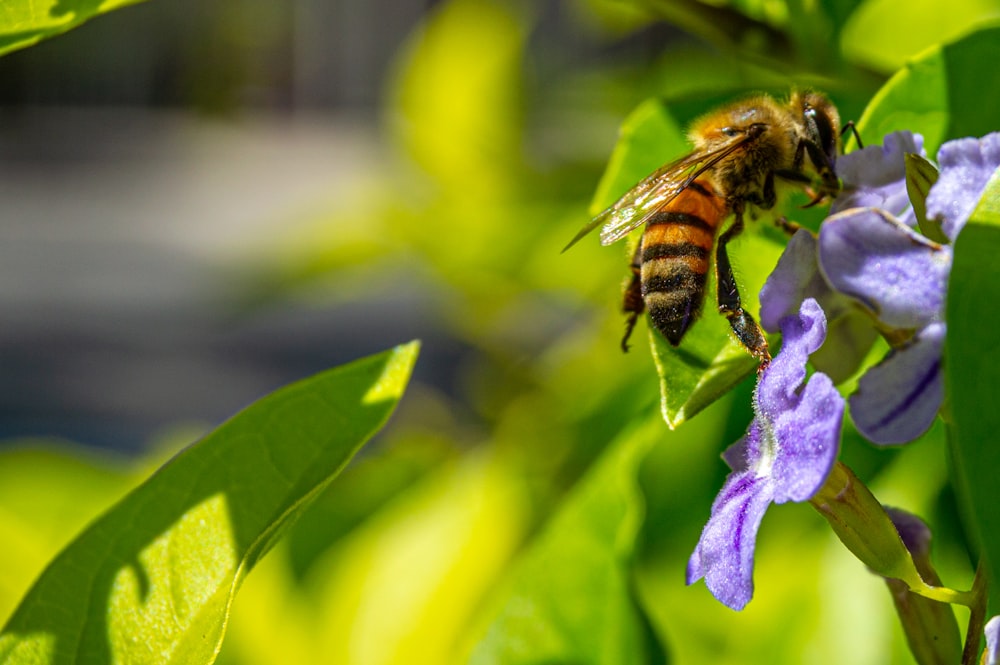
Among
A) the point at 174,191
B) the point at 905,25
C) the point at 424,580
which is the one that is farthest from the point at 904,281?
the point at 174,191

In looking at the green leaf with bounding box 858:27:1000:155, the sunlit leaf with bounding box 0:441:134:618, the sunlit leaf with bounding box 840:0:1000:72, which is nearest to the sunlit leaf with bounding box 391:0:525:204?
the sunlit leaf with bounding box 840:0:1000:72

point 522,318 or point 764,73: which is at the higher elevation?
point 764,73

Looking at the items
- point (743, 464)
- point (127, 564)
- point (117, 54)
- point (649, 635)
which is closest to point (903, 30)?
point (649, 635)

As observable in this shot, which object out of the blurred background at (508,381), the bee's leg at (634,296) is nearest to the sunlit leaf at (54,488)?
the blurred background at (508,381)

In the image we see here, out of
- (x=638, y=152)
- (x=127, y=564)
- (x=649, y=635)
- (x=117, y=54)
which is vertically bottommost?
(x=117, y=54)

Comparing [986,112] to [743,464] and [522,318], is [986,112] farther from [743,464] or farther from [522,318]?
[522,318]

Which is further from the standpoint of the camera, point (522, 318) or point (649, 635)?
point (522, 318)

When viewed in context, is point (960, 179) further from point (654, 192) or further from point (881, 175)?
point (654, 192)
